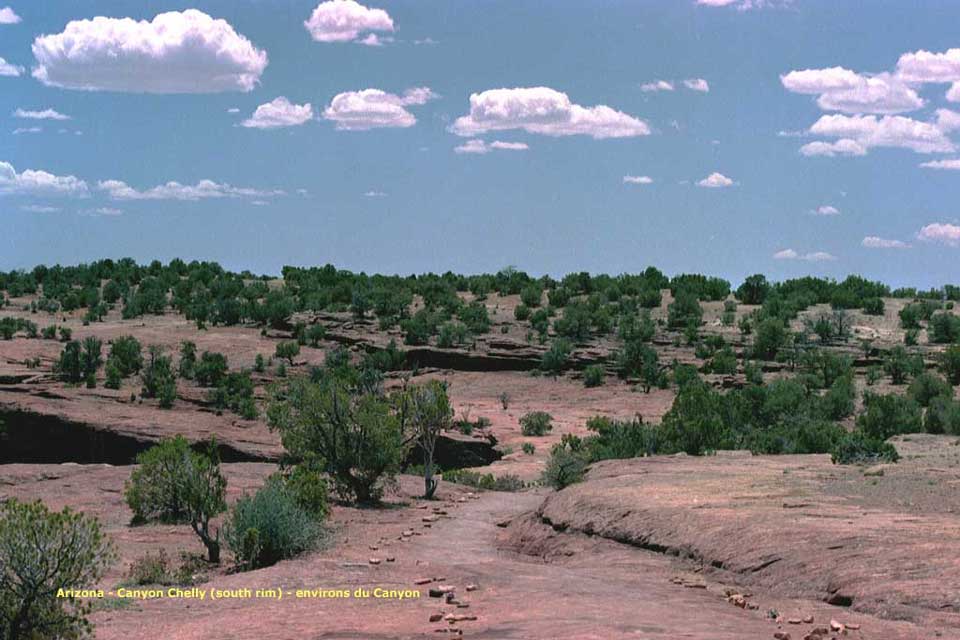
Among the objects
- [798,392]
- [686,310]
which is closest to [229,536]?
[798,392]

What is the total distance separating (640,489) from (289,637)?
517 inches

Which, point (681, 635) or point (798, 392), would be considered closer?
point (681, 635)

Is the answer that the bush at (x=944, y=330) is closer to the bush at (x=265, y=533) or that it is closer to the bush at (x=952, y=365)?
the bush at (x=952, y=365)

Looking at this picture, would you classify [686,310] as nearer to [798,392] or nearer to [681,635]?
[798,392]

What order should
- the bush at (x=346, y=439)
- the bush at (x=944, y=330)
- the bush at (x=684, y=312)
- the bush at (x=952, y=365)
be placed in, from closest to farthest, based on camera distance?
1. the bush at (x=346, y=439)
2. the bush at (x=952, y=365)
3. the bush at (x=944, y=330)
4. the bush at (x=684, y=312)

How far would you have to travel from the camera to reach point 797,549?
16.9 meters

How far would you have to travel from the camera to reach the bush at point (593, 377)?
200 ft

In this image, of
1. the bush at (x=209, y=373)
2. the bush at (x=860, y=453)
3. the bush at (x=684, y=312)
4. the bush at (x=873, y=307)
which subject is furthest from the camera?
the bush at (x=873, y=307)

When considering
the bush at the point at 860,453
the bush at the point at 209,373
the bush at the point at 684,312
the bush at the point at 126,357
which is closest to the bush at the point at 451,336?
the bush at the point at 684,312

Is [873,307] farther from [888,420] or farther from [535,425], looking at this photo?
[888,420]

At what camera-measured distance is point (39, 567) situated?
1264cm

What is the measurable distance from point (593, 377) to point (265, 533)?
41893 mm

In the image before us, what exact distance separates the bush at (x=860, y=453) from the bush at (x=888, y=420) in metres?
9.43

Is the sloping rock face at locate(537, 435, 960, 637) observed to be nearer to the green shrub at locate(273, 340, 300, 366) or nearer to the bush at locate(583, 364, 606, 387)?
the bush at locate(583, 364, 606, 387)
